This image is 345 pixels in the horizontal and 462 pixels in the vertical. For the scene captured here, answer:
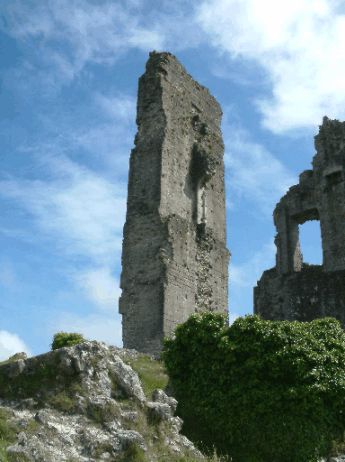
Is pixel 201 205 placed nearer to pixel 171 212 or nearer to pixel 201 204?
pixel 201 204

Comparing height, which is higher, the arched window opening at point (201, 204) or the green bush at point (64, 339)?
the arched window opening at point (201, 204)

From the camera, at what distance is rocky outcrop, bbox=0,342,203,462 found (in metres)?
7.12

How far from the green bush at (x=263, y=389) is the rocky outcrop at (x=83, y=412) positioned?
5.53 ft

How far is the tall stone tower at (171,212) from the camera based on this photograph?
52.8ft

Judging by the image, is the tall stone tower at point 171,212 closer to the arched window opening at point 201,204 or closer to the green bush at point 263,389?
the arched window opening at point 201,204

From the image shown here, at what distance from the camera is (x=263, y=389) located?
10.0 metres

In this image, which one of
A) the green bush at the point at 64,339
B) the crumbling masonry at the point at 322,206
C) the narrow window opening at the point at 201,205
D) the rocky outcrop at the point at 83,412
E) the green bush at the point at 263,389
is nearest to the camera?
the rocky outcrop at the point at 83,412

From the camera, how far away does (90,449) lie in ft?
23.7

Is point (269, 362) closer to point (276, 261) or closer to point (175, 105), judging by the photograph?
point (175, 105)

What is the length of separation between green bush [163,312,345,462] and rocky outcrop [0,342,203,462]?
66.4 inches

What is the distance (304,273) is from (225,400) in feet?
27.0

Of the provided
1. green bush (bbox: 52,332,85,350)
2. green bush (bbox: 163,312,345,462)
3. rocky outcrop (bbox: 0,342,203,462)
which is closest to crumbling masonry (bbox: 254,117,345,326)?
green bush (bbox: 52,332,85,350)

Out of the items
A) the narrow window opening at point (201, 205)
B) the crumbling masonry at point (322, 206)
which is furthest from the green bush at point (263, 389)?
the crumbling masonry at point (322, 206)

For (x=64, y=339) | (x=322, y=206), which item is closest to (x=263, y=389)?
(x=64, y=339)
